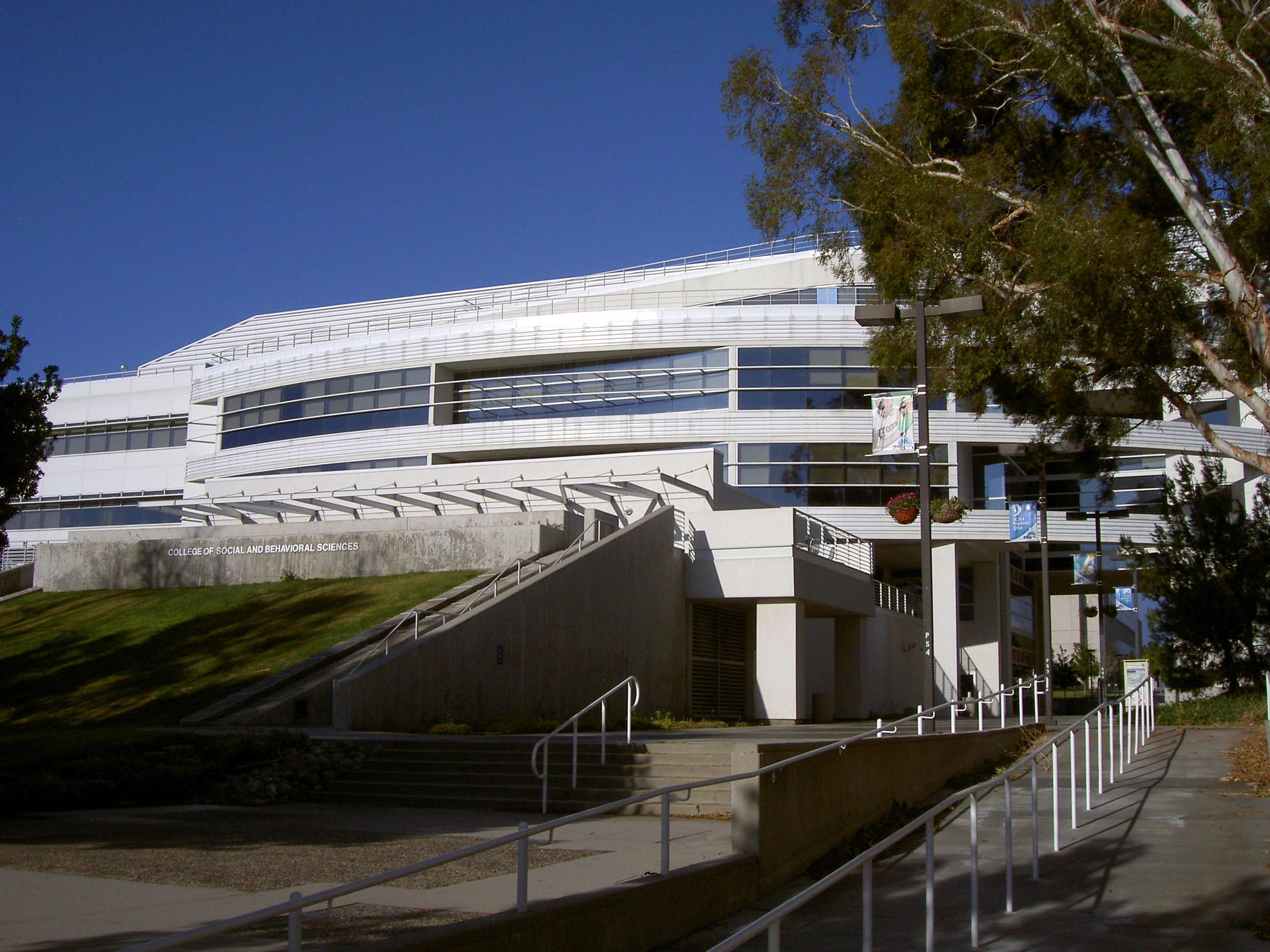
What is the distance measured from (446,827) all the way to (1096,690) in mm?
60281

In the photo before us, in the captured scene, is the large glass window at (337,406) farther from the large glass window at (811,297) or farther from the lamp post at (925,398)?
the lamp post at (925,398)

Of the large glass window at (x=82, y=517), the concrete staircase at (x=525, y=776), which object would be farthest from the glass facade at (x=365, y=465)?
the concrete staircase at (x=525, y=776)

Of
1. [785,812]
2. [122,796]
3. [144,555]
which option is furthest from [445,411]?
[785,812]

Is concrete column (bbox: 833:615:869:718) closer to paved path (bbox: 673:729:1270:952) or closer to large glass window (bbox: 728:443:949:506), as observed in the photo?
large glass window (bbox: 728:443:949:506)

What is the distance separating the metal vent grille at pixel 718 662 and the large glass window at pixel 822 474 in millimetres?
10012

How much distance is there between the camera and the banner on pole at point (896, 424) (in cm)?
1643

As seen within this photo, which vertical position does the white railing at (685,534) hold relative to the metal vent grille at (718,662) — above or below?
above

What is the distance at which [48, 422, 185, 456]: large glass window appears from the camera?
5834 cm

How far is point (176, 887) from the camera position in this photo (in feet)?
27.9

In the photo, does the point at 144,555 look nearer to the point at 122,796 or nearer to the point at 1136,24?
the point at 122,796

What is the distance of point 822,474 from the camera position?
144 ft

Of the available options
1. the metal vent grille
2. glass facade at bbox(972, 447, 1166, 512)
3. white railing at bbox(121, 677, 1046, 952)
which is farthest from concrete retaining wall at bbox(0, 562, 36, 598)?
glass facade at bbox(972, 447, 1166, 512)

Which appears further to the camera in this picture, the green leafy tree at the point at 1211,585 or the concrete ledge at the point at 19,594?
the concrete ledge at the point at 19,594

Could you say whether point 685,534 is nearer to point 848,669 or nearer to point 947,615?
point 848,669
